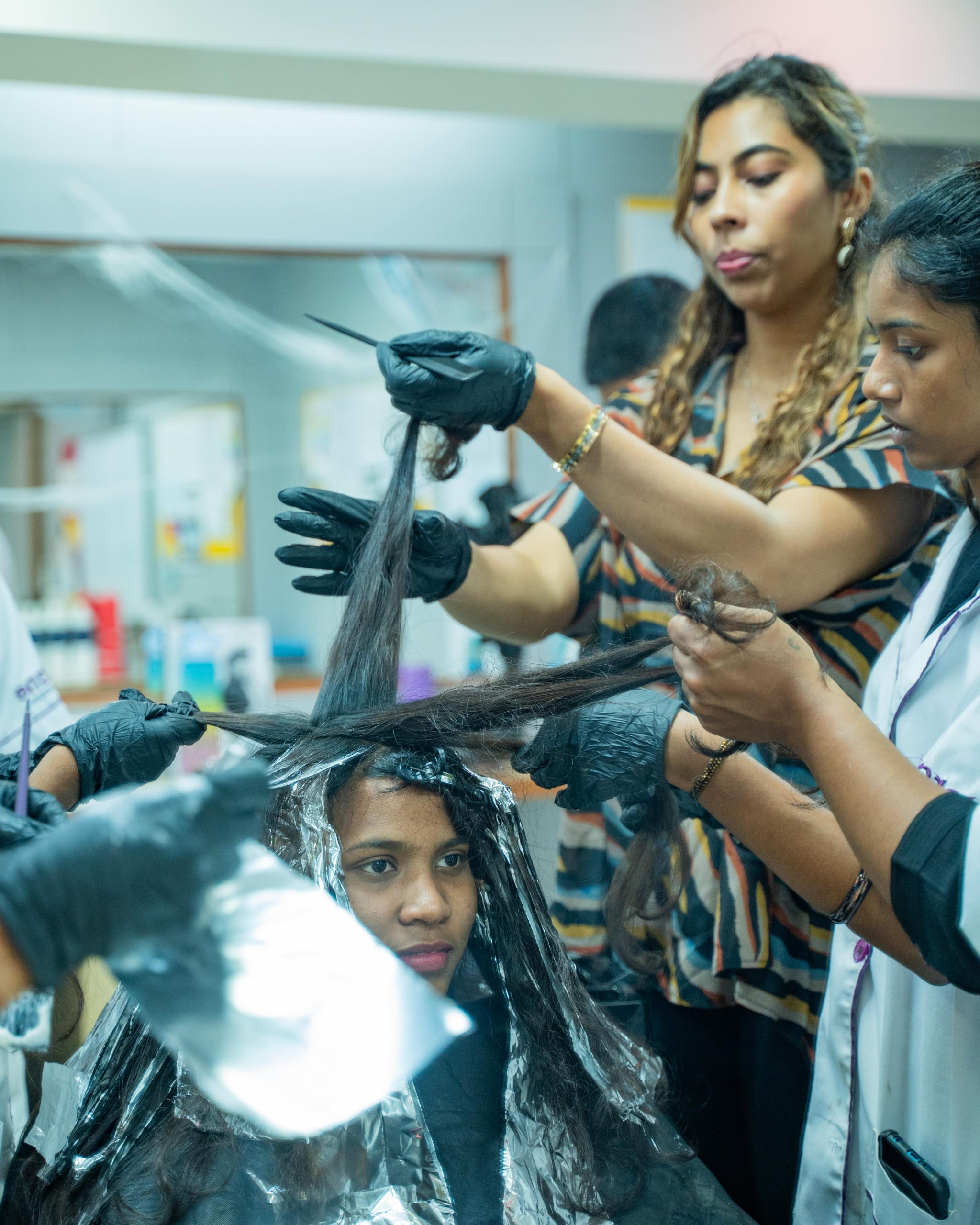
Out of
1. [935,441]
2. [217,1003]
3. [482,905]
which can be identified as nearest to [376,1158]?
[482,905]

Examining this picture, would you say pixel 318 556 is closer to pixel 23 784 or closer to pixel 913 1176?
pixel 23 784

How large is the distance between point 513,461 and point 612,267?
0.71 meters

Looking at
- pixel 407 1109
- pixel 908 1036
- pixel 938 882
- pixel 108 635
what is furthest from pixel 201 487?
pixel 938 882

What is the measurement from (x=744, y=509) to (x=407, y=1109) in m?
0.70

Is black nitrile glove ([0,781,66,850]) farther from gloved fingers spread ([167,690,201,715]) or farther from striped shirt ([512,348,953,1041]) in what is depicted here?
striped shirt ([512,348,953,1041])

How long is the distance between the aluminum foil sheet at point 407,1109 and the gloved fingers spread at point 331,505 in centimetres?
31

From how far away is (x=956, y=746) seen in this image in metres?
0.95

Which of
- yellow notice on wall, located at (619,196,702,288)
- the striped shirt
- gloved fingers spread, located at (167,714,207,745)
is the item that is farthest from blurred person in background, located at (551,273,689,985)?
yellow notice on wall, located at (619,196,702,288)

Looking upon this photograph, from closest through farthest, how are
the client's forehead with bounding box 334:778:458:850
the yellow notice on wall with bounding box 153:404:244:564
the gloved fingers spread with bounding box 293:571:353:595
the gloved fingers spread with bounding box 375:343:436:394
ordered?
the client's forehead with bounding box 334:778:458:850 < the gloved fingers spread with bounding box 375:343:436:394 < the gloved fingers spread with bounding box 293:571:353:595 < the yellow notice on wall with bounding box 153:404:244:564

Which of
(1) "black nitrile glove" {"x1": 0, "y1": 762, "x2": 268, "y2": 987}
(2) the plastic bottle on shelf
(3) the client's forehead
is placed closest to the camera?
(1) "black nitrile glove" {"x1": 0, "y1": 762, "x2": 268, "y2": 987}

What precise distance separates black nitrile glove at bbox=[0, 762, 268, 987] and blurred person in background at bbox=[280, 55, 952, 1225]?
59cm

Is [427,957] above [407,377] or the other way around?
the other way around

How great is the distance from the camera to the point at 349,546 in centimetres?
123

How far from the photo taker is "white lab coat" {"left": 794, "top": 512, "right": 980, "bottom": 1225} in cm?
96
